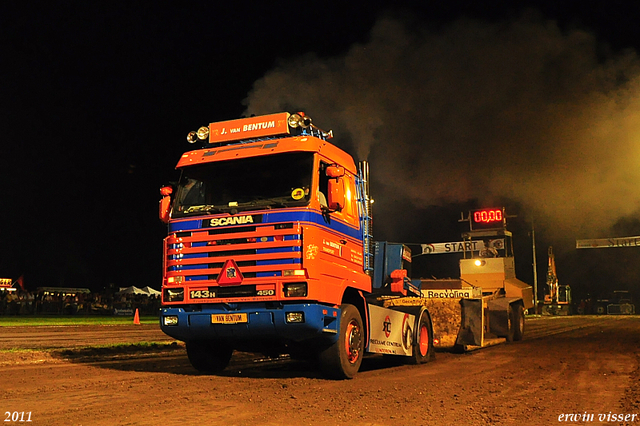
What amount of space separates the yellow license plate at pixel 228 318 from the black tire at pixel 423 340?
4827mm

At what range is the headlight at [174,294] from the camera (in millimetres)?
9820

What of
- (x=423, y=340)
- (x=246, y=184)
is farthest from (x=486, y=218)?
(x=246, y=184)

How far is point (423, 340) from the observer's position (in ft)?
44.1

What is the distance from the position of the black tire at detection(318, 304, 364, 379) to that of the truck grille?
1483 mm

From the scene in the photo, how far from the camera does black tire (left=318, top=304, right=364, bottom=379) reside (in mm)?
9648

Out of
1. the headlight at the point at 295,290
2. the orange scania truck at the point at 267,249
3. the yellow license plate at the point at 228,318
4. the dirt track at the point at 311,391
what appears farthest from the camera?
the yellow license plate at the point at 228,318

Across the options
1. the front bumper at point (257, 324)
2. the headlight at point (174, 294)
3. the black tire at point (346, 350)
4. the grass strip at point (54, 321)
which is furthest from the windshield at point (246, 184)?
the grass strip at point (54, 321)

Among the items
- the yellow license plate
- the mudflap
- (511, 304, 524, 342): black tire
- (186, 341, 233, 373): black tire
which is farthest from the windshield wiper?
(511, 304, 524, 342): black tire

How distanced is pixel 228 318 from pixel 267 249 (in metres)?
1.24

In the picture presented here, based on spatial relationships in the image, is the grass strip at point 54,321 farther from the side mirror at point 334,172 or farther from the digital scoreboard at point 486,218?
the digital scoreboard at point 486,218

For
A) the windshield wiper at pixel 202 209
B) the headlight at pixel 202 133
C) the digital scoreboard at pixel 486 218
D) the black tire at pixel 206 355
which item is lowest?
the black tire at pixel 206 355

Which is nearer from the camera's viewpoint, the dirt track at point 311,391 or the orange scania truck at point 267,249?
the dirt track at point 311,391

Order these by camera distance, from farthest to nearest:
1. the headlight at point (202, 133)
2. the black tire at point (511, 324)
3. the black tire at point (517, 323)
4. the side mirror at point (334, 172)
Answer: the black tire at point (517, 323), the black tire at point (511, 324), the headlight at point (202, 133), the side mirror at point (334, 172)

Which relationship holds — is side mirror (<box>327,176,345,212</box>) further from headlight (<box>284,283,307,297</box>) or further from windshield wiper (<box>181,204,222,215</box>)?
windshield wiper (<box>181,204,222,215</box>)
